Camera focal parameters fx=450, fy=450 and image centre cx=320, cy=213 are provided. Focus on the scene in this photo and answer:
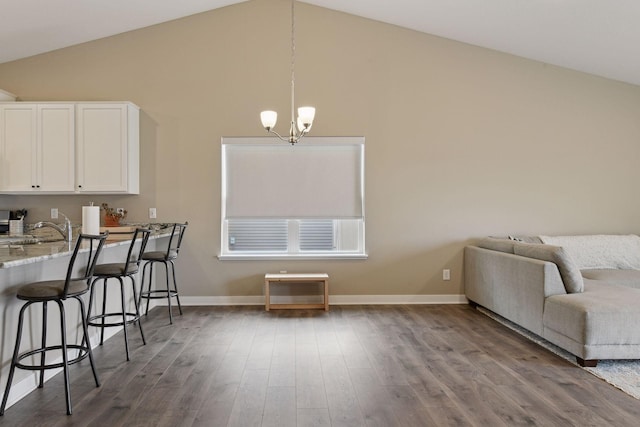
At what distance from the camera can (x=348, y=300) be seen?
5.38 m

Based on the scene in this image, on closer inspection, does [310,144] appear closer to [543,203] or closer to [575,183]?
[543,203]

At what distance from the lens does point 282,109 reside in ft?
17.5

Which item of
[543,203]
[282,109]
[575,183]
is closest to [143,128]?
[282,109]

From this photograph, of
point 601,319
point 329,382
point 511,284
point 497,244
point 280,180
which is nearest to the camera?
point 329,382

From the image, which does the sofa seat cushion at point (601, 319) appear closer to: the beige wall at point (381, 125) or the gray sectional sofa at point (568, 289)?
the gray sectional sofa at point (568, 289)

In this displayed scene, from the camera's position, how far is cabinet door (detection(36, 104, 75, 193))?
4848 mm

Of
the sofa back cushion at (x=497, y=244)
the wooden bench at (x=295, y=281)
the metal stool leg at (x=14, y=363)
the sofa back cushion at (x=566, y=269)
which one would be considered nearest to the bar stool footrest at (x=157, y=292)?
the wooden bench at (x=295, y=281)

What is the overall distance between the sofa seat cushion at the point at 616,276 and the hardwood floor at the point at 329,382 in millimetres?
1175

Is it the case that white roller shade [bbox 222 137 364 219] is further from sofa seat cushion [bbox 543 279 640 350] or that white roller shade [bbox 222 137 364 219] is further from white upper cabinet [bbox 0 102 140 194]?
sofa seat cushion [bbox 543 279 640 350]

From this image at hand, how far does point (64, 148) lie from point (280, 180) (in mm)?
2356

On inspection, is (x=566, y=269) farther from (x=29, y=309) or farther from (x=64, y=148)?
(x=64, y=148)

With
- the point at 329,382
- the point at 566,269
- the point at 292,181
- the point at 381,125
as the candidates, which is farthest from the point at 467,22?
the point at 329,382

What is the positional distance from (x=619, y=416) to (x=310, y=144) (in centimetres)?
388

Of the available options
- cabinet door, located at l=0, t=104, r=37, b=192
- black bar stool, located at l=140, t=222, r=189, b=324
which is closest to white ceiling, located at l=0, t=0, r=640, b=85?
cabinet door, located at l=0, t=104, r=37, b=192
